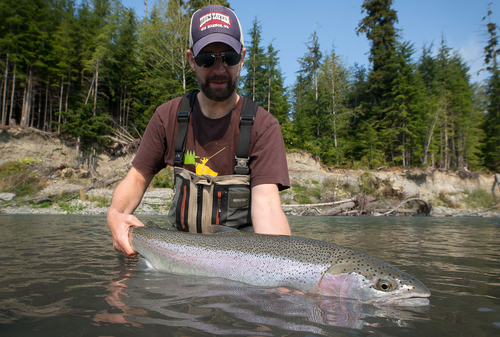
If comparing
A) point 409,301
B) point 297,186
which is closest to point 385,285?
point 409,301

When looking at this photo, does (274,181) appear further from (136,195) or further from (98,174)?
(98,174)

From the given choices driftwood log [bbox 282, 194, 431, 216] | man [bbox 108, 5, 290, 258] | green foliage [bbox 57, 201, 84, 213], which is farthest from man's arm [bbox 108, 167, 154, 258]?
green foliage [bbox 57, 201, 84, 213]

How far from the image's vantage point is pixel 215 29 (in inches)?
109

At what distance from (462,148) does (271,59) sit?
23.8 meters

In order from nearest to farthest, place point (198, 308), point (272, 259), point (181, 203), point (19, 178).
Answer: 1. point (198, 308)
2. point (272, 259)
3. point (181, 203)
4. point (19, 178)

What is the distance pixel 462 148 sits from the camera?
110 ft

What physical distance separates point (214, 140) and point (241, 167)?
0.42 m

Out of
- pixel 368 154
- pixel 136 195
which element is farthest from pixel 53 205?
pixel 368 154

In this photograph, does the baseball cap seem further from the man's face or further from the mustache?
the mustache

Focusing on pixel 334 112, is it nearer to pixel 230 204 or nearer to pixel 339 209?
pixel 339 209

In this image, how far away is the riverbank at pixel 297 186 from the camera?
16.7 meters

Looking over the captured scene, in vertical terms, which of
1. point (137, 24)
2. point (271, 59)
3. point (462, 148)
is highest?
point (137, 24)

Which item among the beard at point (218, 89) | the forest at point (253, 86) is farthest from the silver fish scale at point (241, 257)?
the forest at point (253, 86)

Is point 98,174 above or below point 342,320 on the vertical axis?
above
